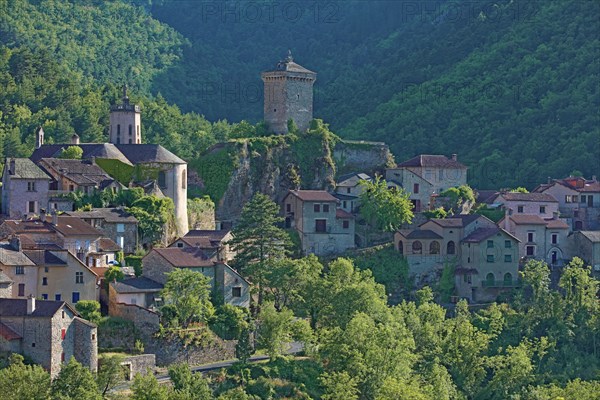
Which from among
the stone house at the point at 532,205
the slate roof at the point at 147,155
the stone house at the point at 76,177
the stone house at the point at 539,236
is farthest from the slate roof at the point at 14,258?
the stone house at the point at 532,205

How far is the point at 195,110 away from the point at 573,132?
4073 centimetres

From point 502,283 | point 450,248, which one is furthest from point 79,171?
point 502,283

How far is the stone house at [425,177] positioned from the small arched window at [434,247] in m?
6.57

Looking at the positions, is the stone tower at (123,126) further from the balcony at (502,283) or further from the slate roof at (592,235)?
the slate roof at (592,235)

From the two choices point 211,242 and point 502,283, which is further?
point 502,283

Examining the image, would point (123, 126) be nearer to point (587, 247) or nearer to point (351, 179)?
point (351, 179)

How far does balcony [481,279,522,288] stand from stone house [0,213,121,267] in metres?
24.4

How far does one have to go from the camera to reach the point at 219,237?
3647 inches

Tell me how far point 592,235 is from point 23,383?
4522 cm

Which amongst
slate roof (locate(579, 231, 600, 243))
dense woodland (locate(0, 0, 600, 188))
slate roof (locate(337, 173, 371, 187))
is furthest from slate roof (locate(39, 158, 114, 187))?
slate roof (locate(579, 231, 600, 243))

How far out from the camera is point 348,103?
479 feet

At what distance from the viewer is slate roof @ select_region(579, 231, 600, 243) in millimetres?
102000

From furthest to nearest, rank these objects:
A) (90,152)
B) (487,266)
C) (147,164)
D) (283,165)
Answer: (283,165)
(487,266)
(90,152)
(147,164)

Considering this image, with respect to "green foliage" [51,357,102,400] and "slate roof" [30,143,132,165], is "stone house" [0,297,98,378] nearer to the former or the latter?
"green foliage" [51,357,102,400]
